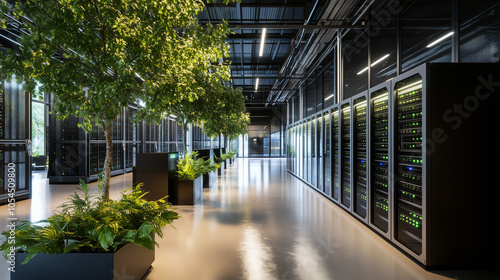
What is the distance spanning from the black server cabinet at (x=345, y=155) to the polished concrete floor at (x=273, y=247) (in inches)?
14.6

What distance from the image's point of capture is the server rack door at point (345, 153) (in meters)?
5.91

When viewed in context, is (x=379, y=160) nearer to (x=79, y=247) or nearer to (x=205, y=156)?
Result: (x=79, y=247)

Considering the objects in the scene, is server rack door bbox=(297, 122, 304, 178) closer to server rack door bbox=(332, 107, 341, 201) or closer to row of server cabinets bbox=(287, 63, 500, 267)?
server rack door bbox=(332, 107, 341, 201)

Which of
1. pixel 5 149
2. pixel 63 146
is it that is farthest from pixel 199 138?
pixel 5 149

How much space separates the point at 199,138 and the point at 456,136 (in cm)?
2597

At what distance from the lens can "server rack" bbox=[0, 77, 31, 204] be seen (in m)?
7.13

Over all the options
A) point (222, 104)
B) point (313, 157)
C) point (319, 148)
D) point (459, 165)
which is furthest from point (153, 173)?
point (459, 165)

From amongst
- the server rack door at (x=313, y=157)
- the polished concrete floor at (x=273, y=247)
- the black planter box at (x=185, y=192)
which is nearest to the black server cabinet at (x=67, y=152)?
the polished concrete floor at (x=273, y=247)

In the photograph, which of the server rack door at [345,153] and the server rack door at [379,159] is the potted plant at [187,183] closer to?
the server rack door at [345,153]

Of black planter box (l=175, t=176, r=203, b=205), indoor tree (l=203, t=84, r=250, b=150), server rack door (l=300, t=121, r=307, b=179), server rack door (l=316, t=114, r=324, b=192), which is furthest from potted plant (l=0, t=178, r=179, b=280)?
server rack door (l=300, t=121, r=307, b=179)

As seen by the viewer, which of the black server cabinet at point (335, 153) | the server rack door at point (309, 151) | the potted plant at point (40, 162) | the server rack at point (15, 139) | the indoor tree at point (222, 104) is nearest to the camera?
the black server cabinet at point (335, 153)

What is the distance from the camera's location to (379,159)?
4422mm

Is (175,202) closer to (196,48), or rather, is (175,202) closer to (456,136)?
(196,48)

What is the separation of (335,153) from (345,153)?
0.77m
